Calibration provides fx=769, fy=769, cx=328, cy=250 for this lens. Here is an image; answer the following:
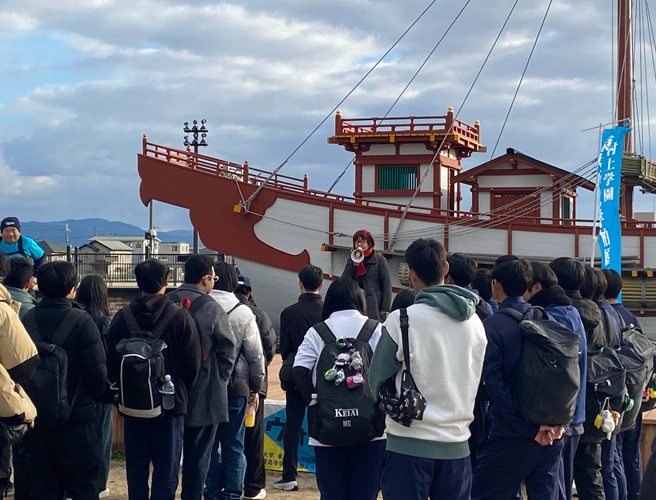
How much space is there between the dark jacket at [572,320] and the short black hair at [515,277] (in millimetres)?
225

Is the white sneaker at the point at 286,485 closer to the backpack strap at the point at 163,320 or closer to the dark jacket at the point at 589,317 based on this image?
the backpack strap at the point at 163,320

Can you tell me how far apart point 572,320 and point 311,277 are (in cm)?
178

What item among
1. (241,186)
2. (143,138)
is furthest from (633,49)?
(143,138)

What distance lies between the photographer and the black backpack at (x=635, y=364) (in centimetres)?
486

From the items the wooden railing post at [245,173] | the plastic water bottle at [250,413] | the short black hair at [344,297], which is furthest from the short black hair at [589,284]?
the wooden railing post at [245,173]

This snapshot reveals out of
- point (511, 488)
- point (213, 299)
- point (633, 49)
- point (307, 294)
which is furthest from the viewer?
point (633, 49)

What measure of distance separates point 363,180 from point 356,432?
14.7 m

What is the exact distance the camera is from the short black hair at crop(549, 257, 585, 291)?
4770mm

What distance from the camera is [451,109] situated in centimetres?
A: 1777

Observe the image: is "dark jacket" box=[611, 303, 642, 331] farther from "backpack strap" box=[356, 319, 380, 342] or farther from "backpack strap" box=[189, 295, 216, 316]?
"backpack strap" box=[189, 295, 216, 316]

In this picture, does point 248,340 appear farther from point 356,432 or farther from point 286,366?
point 356,432

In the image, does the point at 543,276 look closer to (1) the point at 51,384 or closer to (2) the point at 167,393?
(2) the point at 167,393

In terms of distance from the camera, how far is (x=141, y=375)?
14.1 ft

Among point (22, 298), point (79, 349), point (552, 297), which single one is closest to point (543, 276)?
point (552, 297)
